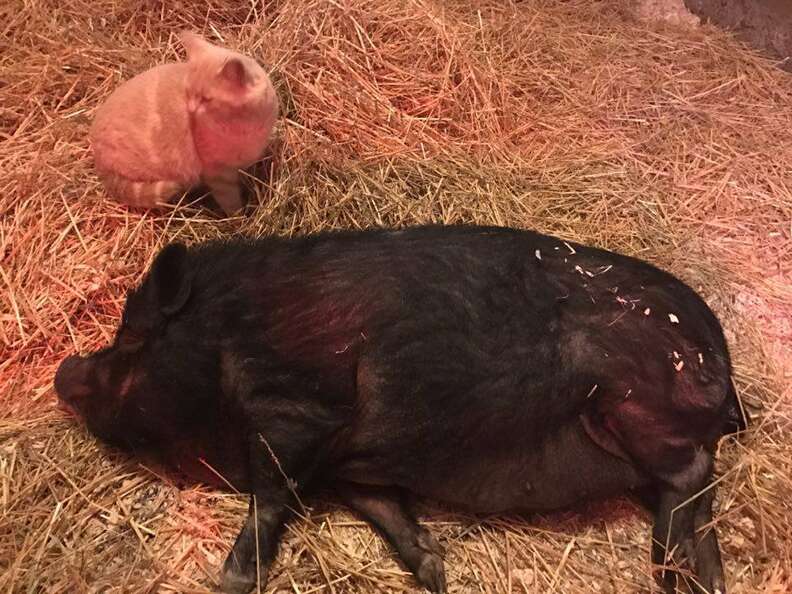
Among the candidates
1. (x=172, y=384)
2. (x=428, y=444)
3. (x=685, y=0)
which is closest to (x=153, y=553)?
(x=172, y=384)

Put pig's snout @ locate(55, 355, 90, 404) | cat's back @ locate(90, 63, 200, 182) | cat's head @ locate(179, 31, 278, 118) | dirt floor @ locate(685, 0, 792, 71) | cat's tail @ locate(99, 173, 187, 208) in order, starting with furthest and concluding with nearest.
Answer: dirt floor @ locate(685, 0, 792, 71), cat's tail @ locate(99, 173, 187, 208), cat's back @ locate(90, 63, 200, 182), cat's head @ locate(179, 31, 278, 118), pig's snout @ locate(55, 355, 90, 404)

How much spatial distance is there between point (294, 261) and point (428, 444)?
708 mm

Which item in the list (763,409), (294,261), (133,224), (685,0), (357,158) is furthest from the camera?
(685,0)

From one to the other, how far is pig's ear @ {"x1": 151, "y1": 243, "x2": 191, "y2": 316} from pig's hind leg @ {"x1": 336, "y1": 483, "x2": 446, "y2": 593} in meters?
0.80

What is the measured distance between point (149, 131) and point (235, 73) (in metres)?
0.41

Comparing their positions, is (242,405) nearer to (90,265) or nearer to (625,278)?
(90,265)

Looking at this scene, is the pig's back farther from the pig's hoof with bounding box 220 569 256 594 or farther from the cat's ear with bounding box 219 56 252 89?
the cat's ear with bounding box 219 56 252 89

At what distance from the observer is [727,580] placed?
2125mm

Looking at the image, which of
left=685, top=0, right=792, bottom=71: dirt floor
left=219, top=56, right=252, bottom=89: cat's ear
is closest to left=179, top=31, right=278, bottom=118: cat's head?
left=219, top=56, right=252, bottom=89: cat's ear

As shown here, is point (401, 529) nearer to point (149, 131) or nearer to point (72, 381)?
point (72, 381)

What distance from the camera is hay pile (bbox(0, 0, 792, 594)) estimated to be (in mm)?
2088

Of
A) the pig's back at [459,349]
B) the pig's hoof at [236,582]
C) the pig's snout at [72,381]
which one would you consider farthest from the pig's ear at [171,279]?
the pig's hoof at [236,582]

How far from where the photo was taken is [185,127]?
8.04 feet

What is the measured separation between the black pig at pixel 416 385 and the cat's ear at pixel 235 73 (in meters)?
0.61
